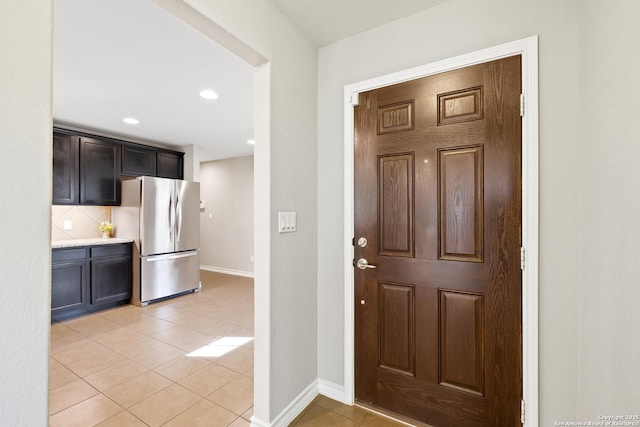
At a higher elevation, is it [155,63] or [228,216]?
[155,63]

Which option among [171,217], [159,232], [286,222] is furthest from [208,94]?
[159,232]

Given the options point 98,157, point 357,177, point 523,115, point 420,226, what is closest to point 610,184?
point 523,115

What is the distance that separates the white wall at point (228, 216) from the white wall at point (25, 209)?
497cm

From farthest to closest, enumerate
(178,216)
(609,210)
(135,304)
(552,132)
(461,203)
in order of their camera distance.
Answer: (178,216)
(135,304)
(461,203)
(552,132)
(609,210)

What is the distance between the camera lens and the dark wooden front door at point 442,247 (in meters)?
1.48

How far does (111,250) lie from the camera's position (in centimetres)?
390

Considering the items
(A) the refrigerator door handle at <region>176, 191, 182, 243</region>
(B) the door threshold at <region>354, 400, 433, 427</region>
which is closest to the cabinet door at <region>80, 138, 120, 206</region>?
(A) the refrigerator door handle at <region>176, 191, 182, 243</region>

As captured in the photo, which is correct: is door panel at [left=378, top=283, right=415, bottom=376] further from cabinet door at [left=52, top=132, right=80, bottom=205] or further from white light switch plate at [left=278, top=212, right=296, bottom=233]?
cabinet door at [left=52, top=132, right=80, bottom=205]

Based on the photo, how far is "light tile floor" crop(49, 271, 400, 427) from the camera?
181cm

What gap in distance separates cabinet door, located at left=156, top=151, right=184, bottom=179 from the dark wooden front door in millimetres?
4096

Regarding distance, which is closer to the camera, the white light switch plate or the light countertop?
the white light switch plate

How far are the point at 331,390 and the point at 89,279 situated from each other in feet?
11.3

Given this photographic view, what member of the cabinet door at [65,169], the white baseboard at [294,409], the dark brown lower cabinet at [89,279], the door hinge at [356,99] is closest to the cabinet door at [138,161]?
the cabinet door at [65,169]

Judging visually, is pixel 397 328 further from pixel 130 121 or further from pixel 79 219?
pixel 79 219
